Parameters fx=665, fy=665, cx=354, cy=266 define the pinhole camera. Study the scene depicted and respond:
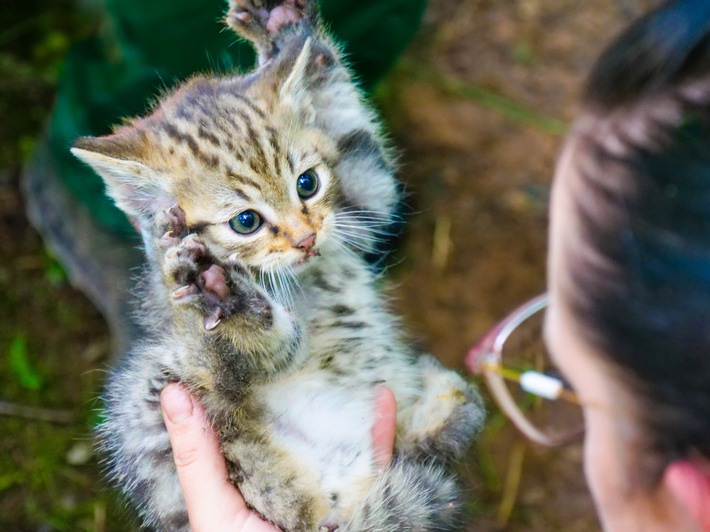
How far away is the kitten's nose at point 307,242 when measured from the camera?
188 cm

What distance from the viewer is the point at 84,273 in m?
3.20

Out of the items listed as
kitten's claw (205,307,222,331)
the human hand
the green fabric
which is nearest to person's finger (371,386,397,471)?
the human hand

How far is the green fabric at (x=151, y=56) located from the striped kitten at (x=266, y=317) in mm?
396

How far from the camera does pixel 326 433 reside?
1.98 m

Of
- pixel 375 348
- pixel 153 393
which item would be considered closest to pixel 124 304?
pixel 153 393

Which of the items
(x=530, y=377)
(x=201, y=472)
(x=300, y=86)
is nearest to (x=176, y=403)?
(x=201, y=472)

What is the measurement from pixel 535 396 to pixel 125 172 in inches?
75.9

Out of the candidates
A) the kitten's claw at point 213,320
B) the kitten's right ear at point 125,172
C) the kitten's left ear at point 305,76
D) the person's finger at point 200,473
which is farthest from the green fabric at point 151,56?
the person's finger at point 200,473

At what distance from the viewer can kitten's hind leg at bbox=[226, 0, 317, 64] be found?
7.04 feet

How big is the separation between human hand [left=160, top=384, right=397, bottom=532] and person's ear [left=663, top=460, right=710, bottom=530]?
3.31 ft

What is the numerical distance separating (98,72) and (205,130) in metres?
1.10

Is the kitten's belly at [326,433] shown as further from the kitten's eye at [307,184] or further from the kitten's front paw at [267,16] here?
the kitten's front paw at [267,16]

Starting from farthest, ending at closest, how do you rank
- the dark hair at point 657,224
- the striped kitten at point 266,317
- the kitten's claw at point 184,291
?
the striped kitten at point 266,317, the kitten's claw at point 184,291, the dark hair at point 657,224

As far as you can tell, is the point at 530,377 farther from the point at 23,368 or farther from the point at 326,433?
the point at 23,368
